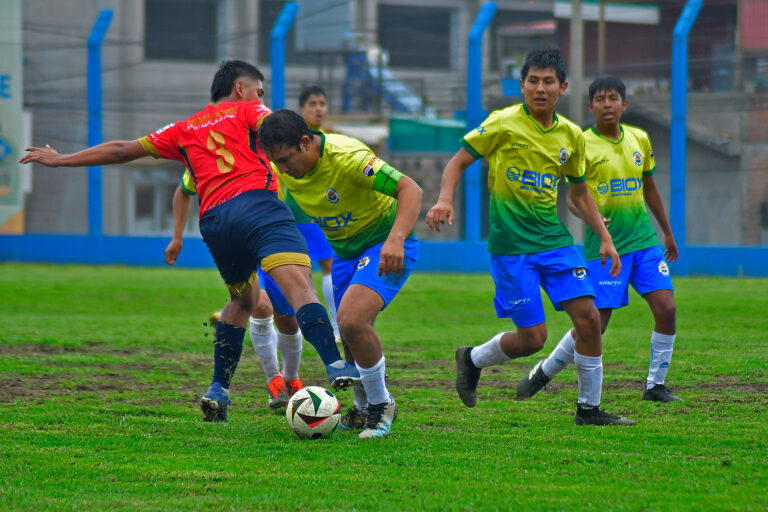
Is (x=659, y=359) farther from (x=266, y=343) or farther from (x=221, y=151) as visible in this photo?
(x=221, y=151)

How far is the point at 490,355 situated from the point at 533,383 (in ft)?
1.30

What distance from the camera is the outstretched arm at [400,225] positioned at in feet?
15.7

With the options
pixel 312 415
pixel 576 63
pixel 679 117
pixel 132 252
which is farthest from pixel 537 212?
pixel 132 252

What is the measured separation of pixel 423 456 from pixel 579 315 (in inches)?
56.5

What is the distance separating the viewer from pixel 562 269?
18.2 ft

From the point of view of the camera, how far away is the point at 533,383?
6258 millimetres

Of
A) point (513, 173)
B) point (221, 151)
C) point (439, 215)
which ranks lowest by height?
point (439, 215)

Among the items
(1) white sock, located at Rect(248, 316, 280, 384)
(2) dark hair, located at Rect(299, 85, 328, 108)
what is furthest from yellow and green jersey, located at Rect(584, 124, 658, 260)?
(2) dark hair, located at Rect(299, 85, 328, 108)

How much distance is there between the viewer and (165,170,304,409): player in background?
6180 millimetres

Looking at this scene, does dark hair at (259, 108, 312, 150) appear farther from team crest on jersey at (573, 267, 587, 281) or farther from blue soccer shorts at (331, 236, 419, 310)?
team crest on jersey at (573, 267, 587, 281)

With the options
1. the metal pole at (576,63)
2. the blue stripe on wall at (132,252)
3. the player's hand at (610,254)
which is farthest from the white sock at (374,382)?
the metal pole at (576,63)

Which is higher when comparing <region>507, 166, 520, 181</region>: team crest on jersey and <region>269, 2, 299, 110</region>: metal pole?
<region>269, 2, 299, 110</region>: metal pole

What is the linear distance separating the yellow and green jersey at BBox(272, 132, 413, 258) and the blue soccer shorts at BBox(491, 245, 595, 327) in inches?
30.7

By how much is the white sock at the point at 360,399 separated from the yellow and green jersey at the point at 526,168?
1154mm
